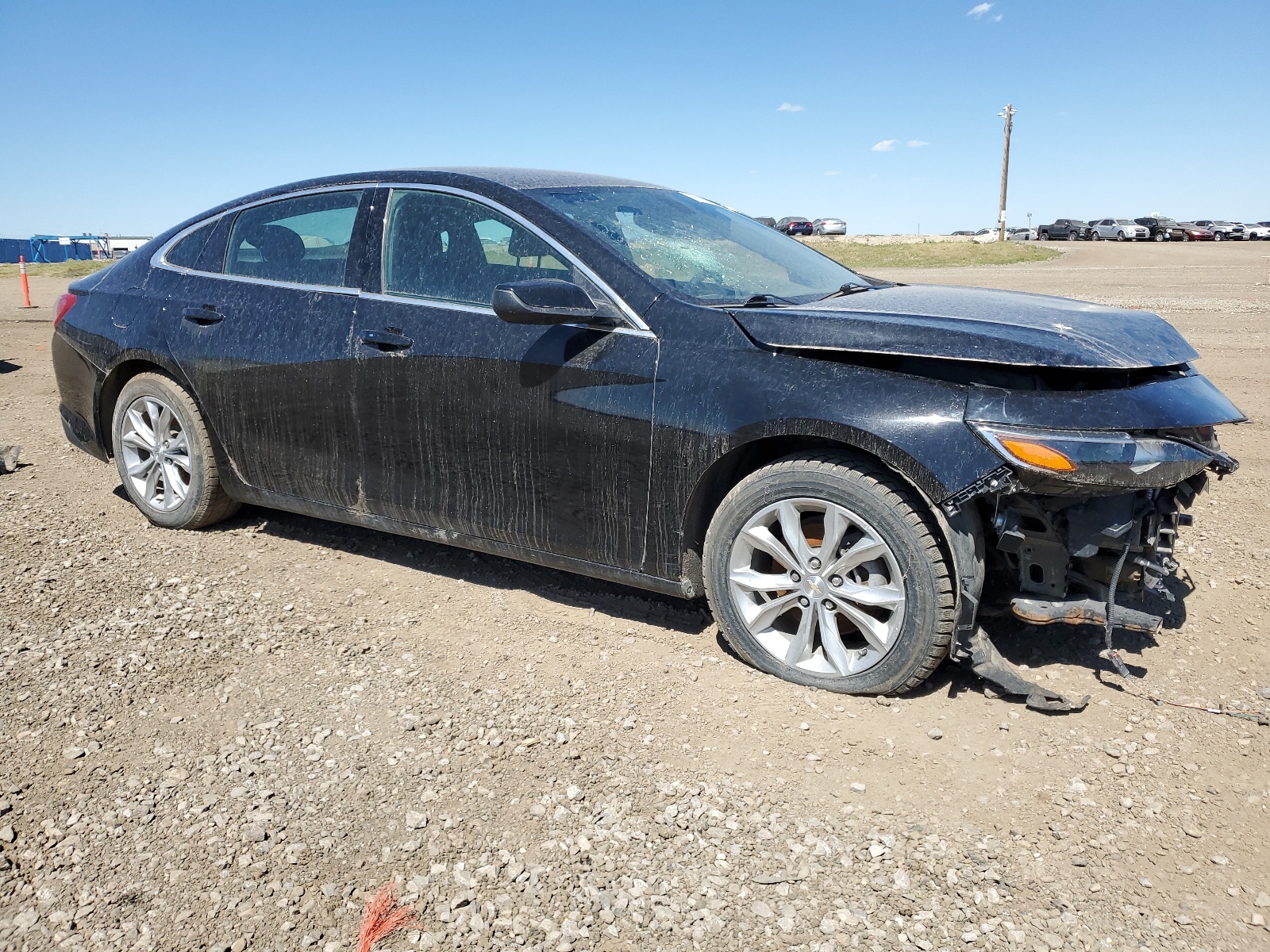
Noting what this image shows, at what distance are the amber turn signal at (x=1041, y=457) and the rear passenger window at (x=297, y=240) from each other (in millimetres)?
2850

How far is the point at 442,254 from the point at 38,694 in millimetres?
2188

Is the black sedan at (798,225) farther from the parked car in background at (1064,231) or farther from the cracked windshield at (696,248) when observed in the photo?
the cracked windshield at (696,248)

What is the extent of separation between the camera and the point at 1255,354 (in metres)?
10.1

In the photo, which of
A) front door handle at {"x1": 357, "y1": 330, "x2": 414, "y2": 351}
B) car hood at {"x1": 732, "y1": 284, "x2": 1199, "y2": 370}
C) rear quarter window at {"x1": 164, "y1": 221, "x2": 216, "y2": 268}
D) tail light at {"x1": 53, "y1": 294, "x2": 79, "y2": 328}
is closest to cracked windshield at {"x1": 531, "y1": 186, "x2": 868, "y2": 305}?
car hood at {"x1": 732, "y1": 284, "x2": 1199, "y2": 370}

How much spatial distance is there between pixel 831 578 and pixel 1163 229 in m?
58.0

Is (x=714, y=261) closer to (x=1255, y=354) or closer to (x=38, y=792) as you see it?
(x=38, y=792)

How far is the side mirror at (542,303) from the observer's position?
3438 mm

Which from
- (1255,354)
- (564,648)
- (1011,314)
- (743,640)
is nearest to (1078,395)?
(1011,314)

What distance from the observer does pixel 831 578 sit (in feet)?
10.9

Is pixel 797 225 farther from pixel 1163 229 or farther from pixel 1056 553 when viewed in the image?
pixel 1056 553

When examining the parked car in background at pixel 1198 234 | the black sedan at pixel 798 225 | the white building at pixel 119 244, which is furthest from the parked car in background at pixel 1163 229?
the white building at pixel 119 244

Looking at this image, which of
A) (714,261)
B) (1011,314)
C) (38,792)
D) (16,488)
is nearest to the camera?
(38,792)

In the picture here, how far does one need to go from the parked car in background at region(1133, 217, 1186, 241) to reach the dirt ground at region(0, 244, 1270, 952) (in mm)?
55554

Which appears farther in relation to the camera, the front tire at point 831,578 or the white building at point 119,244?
the white building at point 119,244
